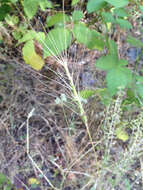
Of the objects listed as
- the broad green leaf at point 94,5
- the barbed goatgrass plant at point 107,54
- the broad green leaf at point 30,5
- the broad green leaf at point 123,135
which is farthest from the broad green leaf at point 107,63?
the broad green leaf at point 123,135

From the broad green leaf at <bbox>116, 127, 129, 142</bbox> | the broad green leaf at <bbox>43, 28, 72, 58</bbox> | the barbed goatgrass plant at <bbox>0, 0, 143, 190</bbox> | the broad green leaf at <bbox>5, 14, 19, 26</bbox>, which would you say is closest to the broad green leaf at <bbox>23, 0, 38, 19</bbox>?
the barbed goatgrass plant at <bbox>0, 0, 143, 190</bbox>

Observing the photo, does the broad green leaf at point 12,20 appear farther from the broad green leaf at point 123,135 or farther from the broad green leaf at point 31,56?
the broad green leaf at point 123,135

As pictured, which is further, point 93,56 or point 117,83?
point 93,56

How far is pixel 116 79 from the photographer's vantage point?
41.0 inches

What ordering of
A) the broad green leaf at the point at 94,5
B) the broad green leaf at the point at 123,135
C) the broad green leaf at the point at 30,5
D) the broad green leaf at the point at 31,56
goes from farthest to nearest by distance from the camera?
the broad green leaf at the point at 123,135
the broad green leaf at the point at 31,56
the broad green leaf at the point at 30,5
the broad green leaf at the point at 94,5

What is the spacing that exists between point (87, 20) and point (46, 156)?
1076 millimetres

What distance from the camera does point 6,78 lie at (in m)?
1.92

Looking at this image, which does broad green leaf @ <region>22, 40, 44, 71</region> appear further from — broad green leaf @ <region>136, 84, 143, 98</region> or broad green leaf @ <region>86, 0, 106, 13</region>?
Result: broad green leaf @ <region>136, 84, 143, 98</region>

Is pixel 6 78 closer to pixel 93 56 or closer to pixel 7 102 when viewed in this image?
pixel 7 102

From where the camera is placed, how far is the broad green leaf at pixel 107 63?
1.08m

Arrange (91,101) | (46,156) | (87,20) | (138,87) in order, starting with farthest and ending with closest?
(46,156), (91,101), (87,20), (138,87)

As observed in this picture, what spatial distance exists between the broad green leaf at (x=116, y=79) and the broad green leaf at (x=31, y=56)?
56 centimetres

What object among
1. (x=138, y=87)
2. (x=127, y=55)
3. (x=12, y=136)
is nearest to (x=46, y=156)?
(x=12, y=136)

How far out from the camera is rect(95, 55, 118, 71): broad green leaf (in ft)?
3.56
